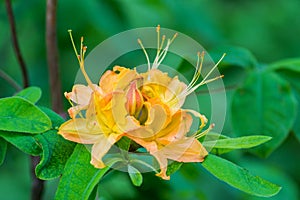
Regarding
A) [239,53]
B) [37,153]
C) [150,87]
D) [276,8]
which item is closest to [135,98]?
[150,87]

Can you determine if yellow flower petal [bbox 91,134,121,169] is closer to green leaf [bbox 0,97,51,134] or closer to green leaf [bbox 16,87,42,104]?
green leaf [bbox 0,97,51,134]

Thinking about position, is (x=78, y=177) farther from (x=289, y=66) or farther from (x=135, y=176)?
(x=289, y=66)

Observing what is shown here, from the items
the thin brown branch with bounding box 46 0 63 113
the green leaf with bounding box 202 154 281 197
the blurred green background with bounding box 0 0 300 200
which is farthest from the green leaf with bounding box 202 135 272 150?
the thin brown branch with bounding box 46 0 63 113

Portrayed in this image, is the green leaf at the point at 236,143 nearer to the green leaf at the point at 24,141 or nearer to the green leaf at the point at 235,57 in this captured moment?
the green leaf at the point at 24,141

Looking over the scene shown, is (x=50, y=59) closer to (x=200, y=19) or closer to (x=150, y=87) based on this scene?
(x=150, y=87)

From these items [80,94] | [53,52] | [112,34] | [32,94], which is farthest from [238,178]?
[112,34]
